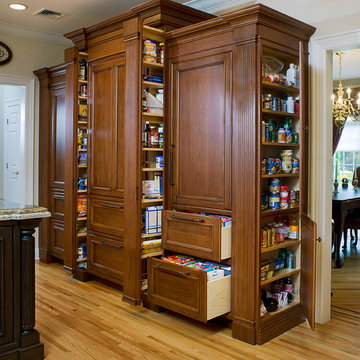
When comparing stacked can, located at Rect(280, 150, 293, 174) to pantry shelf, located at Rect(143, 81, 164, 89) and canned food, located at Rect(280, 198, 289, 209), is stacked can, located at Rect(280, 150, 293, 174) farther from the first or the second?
pantry shelf, located at Rect(143, 81, 164, 89)

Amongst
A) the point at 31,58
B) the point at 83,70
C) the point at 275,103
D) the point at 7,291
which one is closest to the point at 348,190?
the point at 275,103

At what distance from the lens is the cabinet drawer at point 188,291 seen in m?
2.81

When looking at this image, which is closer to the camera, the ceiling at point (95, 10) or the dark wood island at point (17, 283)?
the dark wood island at point (17, 283)

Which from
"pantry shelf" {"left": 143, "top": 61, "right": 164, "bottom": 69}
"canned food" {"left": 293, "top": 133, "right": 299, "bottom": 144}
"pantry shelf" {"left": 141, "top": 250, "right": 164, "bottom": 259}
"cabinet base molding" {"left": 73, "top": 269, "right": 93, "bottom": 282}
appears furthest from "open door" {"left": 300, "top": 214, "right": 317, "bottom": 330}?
"cabinet base molding" {"left": 73, "top": 269, "right": 93, "bottom": 282}

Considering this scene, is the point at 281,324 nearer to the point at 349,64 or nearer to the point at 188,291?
the point at 188,291

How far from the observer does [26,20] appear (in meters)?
4.62

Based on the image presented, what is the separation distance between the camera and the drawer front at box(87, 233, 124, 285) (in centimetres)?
372

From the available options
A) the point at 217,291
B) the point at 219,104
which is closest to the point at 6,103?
the point at 219,104

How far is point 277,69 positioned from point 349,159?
17.4ft

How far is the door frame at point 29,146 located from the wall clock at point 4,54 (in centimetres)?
27

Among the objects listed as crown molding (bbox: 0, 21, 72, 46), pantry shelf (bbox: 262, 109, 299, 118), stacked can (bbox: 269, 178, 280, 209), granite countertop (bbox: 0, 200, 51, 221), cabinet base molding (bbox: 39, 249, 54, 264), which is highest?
crown molding (bbox: 0, 21, 72, 46)

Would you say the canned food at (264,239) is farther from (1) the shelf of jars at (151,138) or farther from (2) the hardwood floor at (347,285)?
(2) the hardwood floor at (347,285)

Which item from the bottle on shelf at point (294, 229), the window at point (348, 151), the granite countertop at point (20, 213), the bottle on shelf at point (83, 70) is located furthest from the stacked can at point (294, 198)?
the window at point (348, 151)

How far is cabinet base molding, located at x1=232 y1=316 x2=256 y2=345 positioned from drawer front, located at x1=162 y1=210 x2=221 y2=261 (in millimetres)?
445
